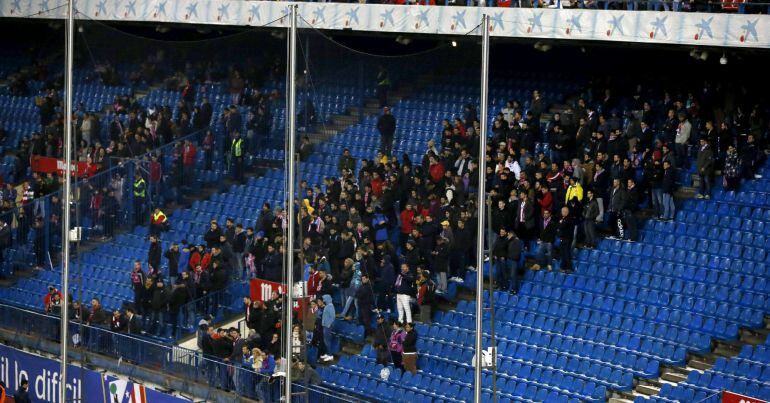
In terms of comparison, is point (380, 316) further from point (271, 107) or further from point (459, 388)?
point (271, 107)

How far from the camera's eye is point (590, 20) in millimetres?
23312

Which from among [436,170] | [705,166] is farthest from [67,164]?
[705,166]

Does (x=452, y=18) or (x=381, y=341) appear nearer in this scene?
(x=381, y=341)

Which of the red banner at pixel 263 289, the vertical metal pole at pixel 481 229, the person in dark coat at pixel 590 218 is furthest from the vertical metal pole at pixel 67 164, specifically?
the person in dark coat at pixel 590 218

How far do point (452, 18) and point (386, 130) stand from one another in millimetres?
8180

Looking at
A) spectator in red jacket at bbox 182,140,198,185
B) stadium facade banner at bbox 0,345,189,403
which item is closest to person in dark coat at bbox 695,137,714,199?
spectator in red jacket at bbox 182,140,198,185

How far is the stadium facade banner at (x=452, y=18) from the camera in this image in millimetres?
21812

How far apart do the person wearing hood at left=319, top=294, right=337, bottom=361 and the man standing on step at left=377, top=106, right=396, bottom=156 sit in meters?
1.86

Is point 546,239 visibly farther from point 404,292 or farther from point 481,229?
point 481,229

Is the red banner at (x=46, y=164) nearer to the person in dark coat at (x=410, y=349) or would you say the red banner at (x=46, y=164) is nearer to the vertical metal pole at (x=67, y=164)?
the vertical metal pole at (x=67, y=164)

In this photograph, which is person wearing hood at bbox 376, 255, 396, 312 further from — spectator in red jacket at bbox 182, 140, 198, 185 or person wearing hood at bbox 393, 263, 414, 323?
Result: spectator in red jacket at bbox 182, 140, 198, 185

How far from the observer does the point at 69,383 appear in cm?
2209

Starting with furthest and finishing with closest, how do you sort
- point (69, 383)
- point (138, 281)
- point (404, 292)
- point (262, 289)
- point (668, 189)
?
point (668, 189)
point (69, 383)
point (138, 281)
point (262, 289)
point (404, 292)

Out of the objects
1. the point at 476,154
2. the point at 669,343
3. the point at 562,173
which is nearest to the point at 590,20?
the point at 562,173
